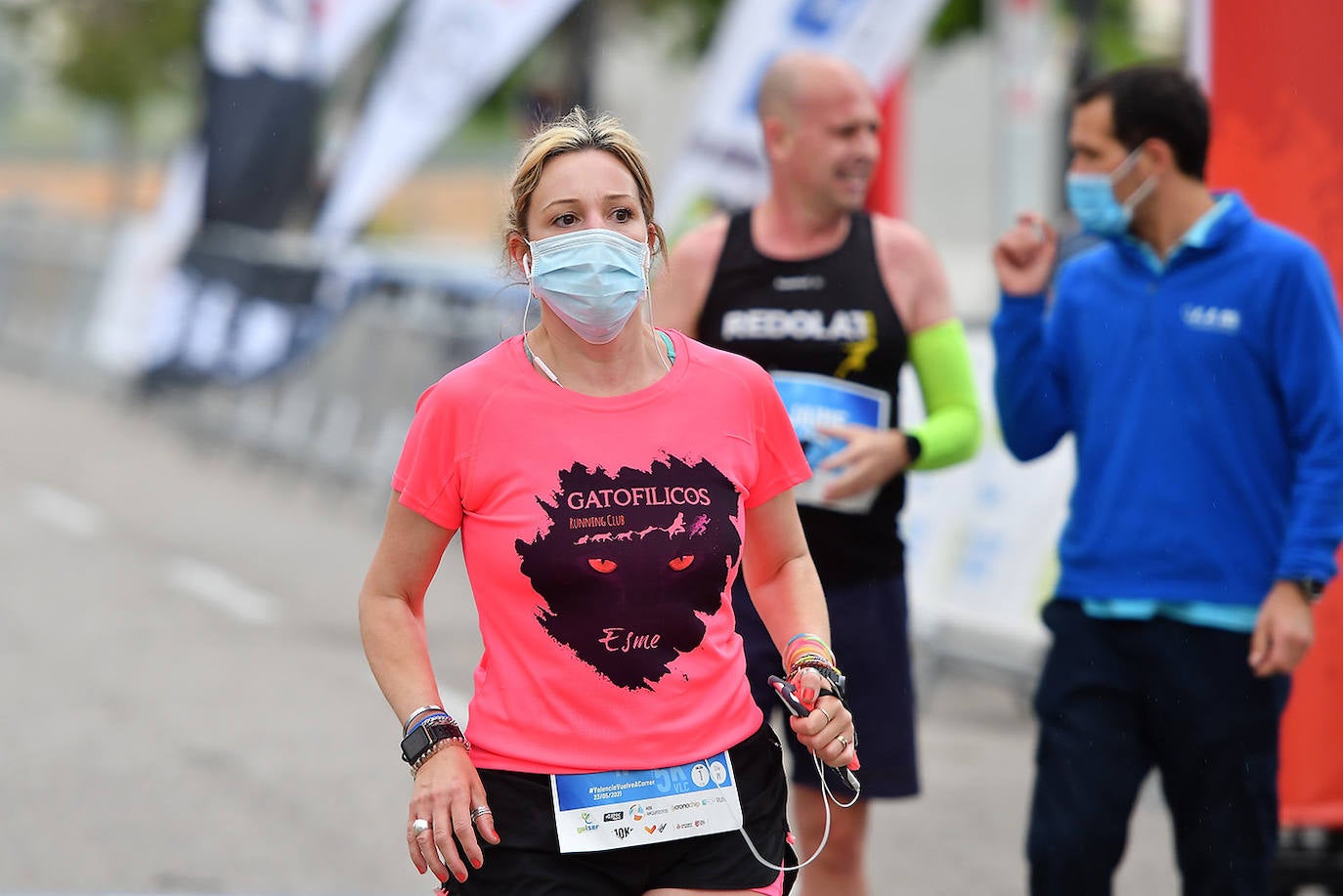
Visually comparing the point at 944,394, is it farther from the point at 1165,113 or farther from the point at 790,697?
the point at 790,697

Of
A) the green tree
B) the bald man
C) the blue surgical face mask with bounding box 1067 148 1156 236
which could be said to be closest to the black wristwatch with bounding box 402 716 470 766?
the bald man

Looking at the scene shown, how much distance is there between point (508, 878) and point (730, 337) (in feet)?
6.21

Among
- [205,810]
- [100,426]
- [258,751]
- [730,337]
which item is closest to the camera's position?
[730,337]

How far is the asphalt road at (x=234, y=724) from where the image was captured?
239 inches

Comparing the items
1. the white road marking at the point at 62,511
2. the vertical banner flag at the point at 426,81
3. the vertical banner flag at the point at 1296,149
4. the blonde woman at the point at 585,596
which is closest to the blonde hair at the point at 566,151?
the blonde woman at the point at 585,596

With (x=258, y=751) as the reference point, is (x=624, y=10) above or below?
above

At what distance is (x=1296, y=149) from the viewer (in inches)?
197

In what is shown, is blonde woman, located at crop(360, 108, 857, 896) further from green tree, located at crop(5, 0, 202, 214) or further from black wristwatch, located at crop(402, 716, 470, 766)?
green tree, located at crop(5, 0, 202, 214)

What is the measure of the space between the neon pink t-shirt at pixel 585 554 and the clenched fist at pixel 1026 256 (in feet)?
5.22

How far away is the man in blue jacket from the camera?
4.08 m

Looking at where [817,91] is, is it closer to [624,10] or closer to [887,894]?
[887,894]

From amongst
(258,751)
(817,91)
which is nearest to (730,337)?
(817,91)

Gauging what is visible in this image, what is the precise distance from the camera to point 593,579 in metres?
2.89

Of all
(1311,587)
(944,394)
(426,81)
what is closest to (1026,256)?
(944,394)
